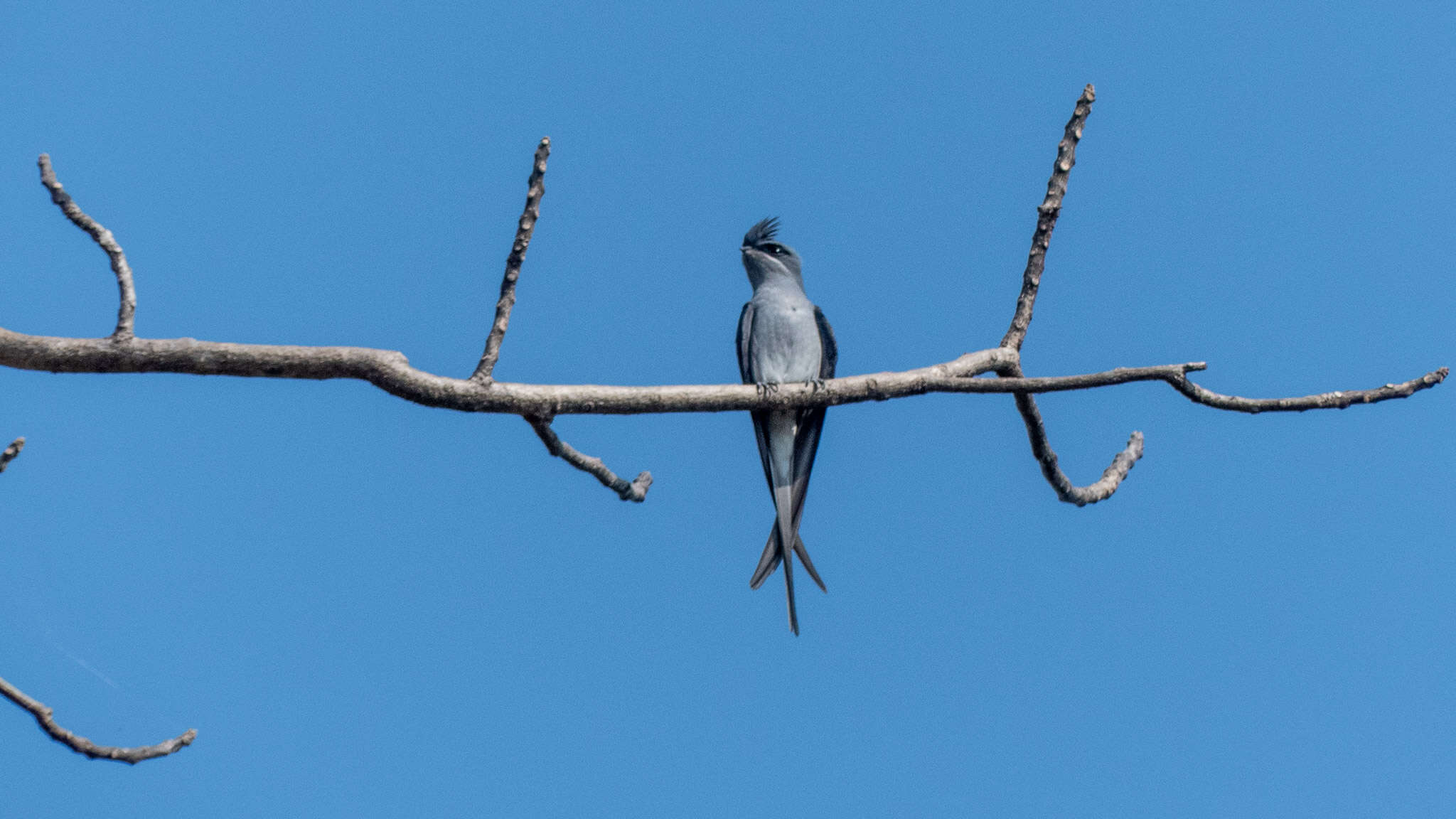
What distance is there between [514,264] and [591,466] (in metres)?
1.60

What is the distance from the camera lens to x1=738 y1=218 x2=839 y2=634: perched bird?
309 inches

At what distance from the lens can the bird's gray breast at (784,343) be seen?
29.7 feet

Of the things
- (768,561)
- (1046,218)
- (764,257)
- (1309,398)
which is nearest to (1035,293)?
(1046,218)

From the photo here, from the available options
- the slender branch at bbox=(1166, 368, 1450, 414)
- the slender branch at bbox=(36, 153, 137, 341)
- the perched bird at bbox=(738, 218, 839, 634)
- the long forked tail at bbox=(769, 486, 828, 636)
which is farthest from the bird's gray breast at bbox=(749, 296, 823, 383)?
the slender branch at bbox=(36, 153, 137, 341)

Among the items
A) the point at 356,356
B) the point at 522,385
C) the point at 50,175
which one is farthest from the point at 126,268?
the point at 522,385

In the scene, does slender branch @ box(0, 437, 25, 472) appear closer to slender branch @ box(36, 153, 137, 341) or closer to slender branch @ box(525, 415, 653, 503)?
slender branch @ box(36, 153, 137, 341)

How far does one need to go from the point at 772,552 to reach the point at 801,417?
125 centimetres

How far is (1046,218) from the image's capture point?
6625 mm

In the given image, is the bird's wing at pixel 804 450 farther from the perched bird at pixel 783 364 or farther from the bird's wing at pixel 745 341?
the bird's wing at pixel 745 341

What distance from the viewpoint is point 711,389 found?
575 centimetres

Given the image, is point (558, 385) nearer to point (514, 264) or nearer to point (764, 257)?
point (514, 264)

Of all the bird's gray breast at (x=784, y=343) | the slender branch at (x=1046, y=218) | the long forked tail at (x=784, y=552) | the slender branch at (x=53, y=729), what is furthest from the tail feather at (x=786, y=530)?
the slender branch at (x=53, y=729)

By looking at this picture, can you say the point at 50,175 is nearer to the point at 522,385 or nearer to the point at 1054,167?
the point at 522,385

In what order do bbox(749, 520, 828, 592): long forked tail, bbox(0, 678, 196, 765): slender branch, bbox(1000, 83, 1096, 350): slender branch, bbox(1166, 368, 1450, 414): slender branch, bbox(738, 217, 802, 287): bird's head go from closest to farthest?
bbox(0, 678, 196, 765): slender branch → bbox(1166, 368, 1450, 414): slender branch → bbox(1000, 83, 1096, 350): slender branch → bbox(749, 520, 828, 592): long forked tail → bbox(738, 217, 802, 287): bird's head
